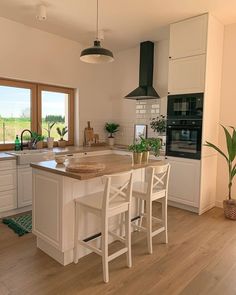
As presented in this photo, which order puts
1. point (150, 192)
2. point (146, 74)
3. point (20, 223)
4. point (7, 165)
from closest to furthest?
1. point (150, 192)
2. point (20, 223)
3. point (7, 165)
4. point (146, 74)

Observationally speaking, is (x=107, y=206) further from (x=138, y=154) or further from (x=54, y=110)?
(x=54, y=110)

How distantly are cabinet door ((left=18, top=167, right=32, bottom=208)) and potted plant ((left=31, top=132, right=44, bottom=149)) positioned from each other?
0.75 meters

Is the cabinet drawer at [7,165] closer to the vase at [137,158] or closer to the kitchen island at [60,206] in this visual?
the kitchen island at [60,206]

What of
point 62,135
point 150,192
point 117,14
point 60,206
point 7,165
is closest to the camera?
point 60,206

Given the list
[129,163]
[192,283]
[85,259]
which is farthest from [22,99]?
[192,283]

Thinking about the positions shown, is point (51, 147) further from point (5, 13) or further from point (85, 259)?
point (85, 259)

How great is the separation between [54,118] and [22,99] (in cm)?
68

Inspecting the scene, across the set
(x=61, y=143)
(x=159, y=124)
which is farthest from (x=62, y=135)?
(x=159, y=124)

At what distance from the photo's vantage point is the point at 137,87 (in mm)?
4805

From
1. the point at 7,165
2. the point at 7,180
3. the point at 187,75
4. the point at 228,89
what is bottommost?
the point at 7,180

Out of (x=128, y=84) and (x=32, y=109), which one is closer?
(x=32, y=109)

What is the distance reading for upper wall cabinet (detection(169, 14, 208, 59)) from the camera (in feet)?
11.0

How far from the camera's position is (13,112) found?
13.1ft

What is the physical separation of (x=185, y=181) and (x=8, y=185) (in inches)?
99.5
